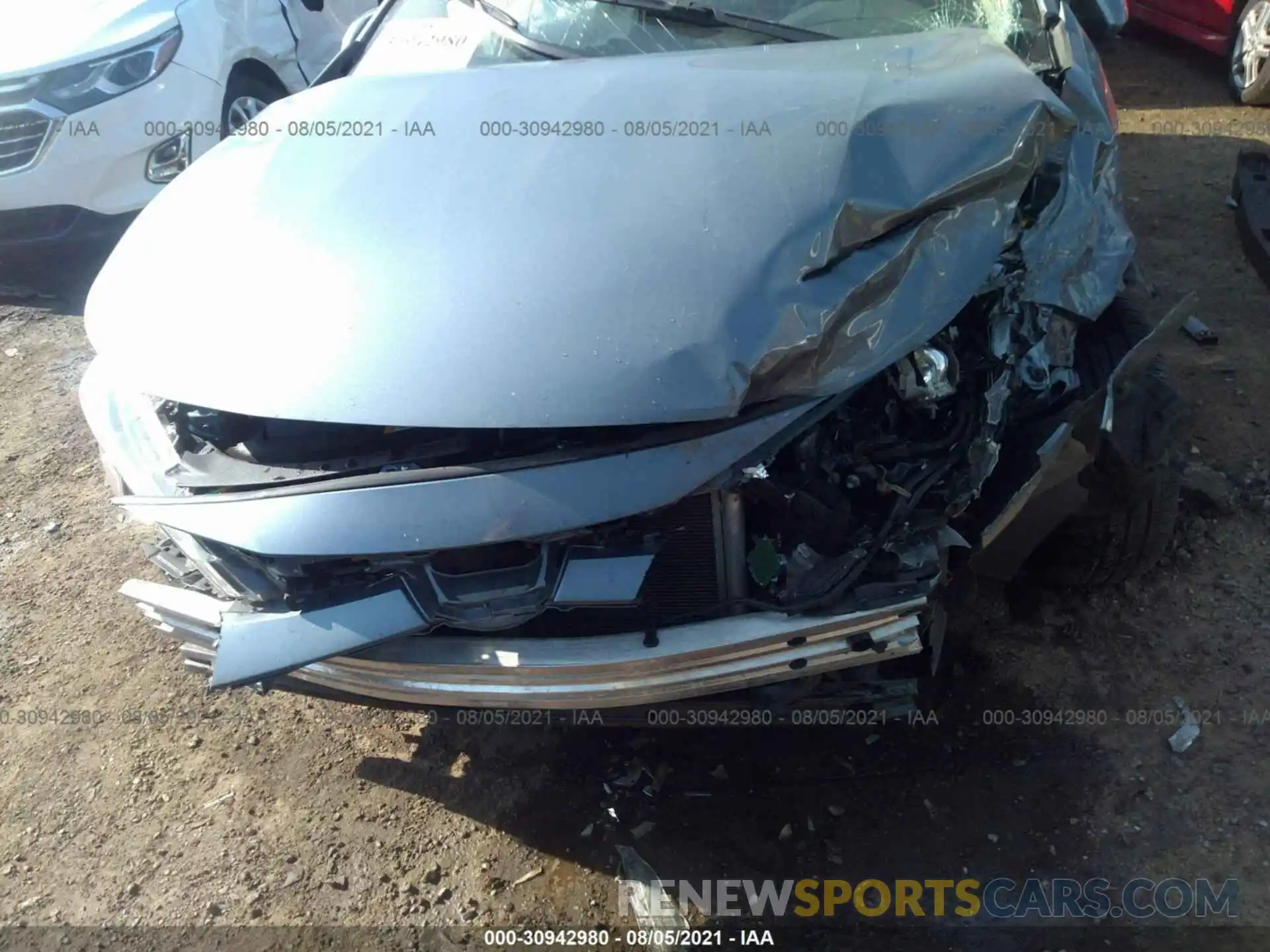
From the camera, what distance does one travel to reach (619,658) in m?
1.87

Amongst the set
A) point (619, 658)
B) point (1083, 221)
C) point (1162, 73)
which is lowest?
point (1162, 73)

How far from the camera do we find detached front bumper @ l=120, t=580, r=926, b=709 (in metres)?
1.85

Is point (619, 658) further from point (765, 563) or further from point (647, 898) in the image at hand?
point (647, 898)

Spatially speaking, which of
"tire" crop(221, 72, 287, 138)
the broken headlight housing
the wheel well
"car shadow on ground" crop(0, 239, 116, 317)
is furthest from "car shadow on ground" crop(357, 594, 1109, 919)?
the wheel well

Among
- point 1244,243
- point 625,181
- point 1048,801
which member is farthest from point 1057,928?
point 1244,243

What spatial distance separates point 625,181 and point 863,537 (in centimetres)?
87

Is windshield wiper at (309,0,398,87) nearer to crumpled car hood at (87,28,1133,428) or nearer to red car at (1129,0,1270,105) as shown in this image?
crumpled car hood at (87,28,1133,428)

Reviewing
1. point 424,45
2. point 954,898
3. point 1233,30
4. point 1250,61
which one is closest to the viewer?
point 954,898

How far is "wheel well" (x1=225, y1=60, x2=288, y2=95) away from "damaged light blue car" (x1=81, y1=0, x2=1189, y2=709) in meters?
2.97

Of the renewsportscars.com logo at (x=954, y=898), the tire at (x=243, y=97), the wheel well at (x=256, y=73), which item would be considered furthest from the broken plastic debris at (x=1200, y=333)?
the wheel well at (x=256, y=73)

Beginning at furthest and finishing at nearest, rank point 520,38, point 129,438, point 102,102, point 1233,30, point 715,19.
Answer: point 1233,30 → point 102,102 → point 520,38 → point 715,19 → point 129,438

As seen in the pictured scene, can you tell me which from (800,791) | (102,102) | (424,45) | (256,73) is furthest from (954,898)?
(256,73)

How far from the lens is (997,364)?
6.91 feet

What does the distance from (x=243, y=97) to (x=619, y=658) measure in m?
4.39
